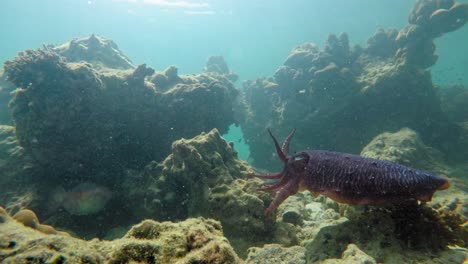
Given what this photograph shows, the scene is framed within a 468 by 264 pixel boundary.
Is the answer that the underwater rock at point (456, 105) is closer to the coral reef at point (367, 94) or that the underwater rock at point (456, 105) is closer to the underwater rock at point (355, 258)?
the coral reef at point (367, 94)

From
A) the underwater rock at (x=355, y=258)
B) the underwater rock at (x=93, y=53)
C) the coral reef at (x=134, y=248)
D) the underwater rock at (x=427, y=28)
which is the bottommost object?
the coral reef at (x=134, y=248)

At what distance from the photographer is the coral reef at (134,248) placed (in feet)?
5.60

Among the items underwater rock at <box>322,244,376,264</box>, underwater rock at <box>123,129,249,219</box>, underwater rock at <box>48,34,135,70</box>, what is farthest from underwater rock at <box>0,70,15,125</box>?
underwater rock at <box>322,244,376,264</box>

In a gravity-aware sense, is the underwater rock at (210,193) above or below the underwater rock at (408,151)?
below

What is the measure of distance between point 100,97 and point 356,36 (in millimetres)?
60902

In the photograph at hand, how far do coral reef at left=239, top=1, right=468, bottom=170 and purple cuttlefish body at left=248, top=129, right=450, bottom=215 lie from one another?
33.1ft

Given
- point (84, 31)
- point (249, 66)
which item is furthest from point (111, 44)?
point (249, 66)

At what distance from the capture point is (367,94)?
40.9 feet

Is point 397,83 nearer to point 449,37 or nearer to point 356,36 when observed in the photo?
point 356,36

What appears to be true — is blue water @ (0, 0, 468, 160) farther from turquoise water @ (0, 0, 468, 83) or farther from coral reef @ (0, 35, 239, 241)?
coral reef @ (0, 35, 239, 241)

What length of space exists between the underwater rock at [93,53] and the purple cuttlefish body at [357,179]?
441 inches

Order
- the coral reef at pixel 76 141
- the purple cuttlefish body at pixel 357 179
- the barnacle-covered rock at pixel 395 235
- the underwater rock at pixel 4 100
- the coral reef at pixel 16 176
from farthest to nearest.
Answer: the underwater rock at pixel 4 100 → the coral reef at pixel 76 141 → the coral reef at pixel 16 176 → the purple cuttlefish body at pixel 357 179 → the barnacle-covered rock at pixel 395 235

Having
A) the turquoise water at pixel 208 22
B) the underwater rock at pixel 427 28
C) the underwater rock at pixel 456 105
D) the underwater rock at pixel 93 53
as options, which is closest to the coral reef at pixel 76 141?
the underwater rock at pixel 93 53

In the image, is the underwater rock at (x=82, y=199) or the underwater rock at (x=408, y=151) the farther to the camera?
the underwater rock at (x=408, y=151)
